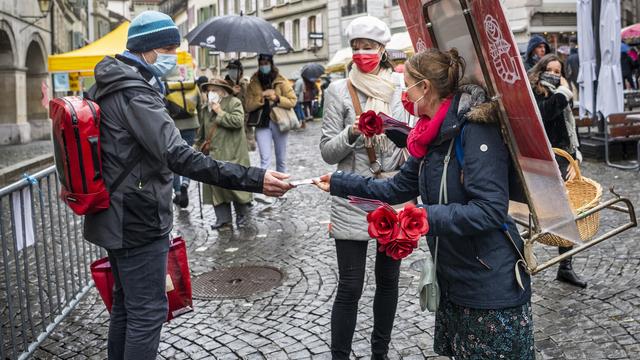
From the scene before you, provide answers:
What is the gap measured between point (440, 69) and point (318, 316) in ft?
8.71

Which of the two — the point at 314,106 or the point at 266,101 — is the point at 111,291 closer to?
the point at 266,101

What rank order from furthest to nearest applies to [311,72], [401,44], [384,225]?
[311,72], [401,44], [384,225]

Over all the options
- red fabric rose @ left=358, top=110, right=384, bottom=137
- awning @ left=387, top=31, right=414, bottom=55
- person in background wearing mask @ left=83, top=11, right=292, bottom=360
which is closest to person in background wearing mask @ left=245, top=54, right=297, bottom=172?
person in background wearing mask @ left=83, top=11, right=292, bottom=360

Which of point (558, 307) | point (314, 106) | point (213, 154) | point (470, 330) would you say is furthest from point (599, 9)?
point (314, 106)

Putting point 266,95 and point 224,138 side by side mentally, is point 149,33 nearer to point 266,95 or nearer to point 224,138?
point 224,138

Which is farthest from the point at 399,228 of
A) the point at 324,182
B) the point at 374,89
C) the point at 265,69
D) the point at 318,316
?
the point at 265,69

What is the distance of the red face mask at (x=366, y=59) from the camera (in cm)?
369

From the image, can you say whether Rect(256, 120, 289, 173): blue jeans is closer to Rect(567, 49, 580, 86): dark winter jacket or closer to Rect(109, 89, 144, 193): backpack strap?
Rect(109, 89, 144, 193): backpack strap

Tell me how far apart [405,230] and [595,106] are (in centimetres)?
A: 1036

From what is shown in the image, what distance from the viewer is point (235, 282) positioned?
5.73 m

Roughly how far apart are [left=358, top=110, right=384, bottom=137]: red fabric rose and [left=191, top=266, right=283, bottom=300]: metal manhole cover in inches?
101

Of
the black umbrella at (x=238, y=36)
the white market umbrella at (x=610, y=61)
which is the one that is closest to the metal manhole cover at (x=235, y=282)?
the black umbrella at (x=238, y=36)

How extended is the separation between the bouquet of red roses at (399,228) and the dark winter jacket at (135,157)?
982 millimetres

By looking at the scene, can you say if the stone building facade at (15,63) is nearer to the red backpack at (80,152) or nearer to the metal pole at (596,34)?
the metal pole at (596,34)
